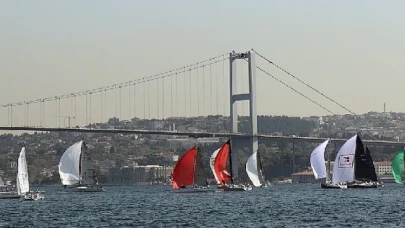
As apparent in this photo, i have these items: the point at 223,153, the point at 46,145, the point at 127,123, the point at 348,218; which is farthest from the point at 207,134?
the point at 127,123

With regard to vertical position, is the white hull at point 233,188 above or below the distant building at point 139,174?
below

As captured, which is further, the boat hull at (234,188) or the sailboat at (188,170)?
the boat hull at (234,188)

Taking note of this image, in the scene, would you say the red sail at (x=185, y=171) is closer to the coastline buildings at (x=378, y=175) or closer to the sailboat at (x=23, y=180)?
the sailboat at (x=23, y=180)

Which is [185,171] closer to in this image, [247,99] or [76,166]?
[76,166]

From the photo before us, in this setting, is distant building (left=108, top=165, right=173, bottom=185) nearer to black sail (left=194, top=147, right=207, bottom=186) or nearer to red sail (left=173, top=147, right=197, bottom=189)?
black sail (left=194, top=147, right=207, bottom=186)

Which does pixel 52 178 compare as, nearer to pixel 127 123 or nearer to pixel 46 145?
pixel 46 145

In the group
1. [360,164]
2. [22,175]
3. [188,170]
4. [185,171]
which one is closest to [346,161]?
[360,164]

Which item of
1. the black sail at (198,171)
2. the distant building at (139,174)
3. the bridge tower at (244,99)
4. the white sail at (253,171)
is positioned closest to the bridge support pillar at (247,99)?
the bridge tower at (244,99)
